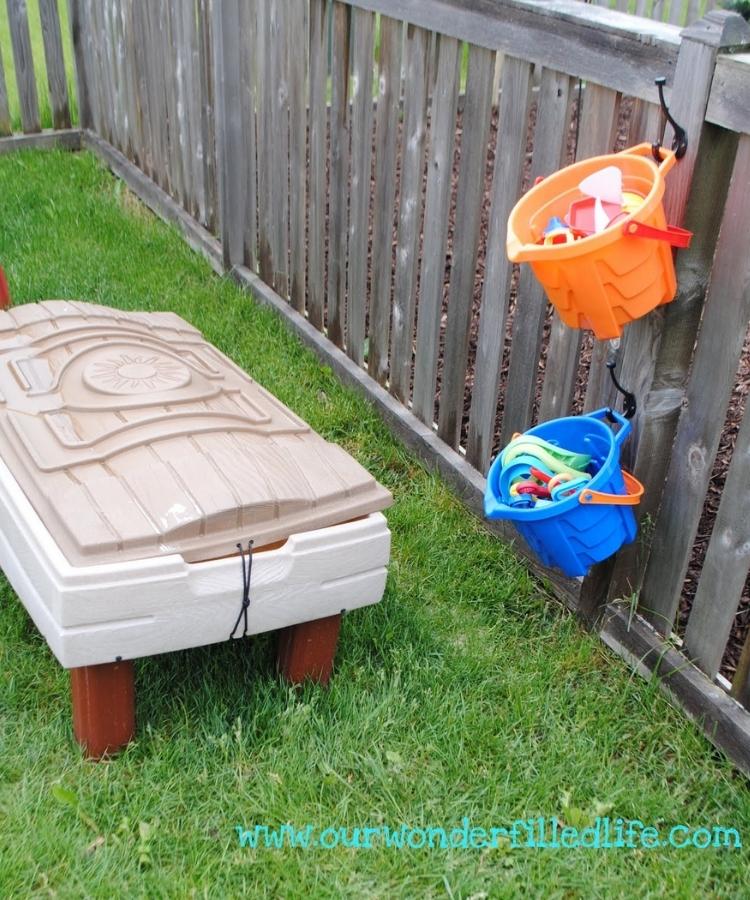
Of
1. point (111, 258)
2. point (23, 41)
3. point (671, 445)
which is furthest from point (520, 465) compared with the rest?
point (23, 41)

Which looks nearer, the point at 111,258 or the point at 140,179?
the point at 111,258

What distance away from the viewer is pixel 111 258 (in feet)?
16.4

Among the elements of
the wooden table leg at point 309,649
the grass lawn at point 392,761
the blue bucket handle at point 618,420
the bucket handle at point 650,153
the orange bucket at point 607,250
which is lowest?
the grass lawn at point 392,761

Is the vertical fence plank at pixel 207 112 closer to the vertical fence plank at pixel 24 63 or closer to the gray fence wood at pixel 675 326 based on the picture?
the vertical fence plank at pixel 24 63

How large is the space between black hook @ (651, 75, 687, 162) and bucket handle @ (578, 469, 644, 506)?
0.74 meters

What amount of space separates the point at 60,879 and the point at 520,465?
1.34m

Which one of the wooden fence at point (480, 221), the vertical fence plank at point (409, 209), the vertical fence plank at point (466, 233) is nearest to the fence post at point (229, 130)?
the wooden fence at point (480, 221)

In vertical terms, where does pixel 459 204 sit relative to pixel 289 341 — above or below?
above

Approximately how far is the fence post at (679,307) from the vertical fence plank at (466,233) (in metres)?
0.80

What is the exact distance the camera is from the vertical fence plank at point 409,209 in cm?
331

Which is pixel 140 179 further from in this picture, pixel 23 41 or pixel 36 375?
pixel 36 375

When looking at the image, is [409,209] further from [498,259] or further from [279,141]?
[279,141]

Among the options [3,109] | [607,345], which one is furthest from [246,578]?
[3,109]

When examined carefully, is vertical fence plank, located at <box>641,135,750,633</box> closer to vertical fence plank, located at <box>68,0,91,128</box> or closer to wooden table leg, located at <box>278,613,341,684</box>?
wooden table leg, located at <box>278,613,341,684</box>
